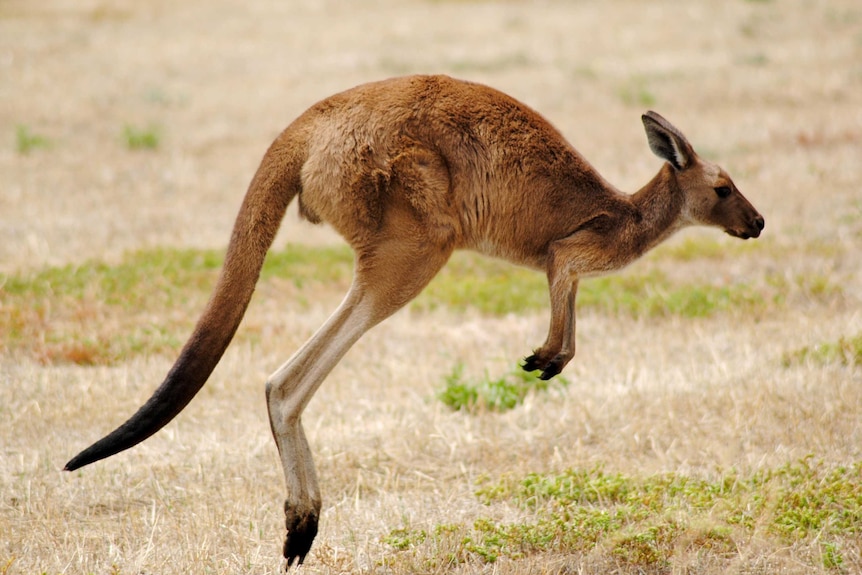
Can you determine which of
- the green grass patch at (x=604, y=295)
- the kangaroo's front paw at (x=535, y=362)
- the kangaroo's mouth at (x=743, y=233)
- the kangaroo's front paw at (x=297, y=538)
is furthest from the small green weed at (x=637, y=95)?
the kangaroo's front paw at (x=297, y=538)

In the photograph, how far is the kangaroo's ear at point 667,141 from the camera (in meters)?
4.89

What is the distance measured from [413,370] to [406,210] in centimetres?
280

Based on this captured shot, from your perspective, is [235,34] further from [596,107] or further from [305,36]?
[596,107]

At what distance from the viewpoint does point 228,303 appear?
4438 mm

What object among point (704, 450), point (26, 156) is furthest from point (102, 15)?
point (704, 450)

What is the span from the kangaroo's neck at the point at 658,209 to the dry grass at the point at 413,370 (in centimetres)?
130

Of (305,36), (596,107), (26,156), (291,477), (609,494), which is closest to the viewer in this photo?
(291,477)

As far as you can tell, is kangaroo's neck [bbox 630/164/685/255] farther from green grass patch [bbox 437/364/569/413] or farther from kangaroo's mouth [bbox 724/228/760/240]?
green grass patch [bbox 437/364/569/413]

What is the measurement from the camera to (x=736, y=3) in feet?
80.2

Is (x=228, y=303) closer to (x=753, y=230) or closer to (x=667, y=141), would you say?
(x=667, y=141)

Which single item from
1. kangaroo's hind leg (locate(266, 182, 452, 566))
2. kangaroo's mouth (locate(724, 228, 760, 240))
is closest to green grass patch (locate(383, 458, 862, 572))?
kangaroo's hind leg (locate(266, 182, 452, 566))

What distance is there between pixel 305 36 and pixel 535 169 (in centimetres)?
1863

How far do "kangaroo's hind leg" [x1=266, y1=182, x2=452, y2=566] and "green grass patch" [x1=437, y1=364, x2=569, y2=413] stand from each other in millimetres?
1969

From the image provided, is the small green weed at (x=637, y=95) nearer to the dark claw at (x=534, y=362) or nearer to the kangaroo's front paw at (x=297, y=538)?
the dark claw at (x=534, y=362)
